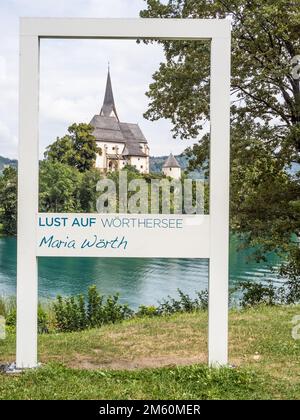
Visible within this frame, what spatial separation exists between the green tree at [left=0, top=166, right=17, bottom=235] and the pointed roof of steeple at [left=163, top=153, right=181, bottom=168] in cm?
711

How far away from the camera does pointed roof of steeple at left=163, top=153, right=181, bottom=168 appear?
530 centimetres

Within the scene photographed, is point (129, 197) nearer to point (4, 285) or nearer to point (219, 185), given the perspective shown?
point (219, 185)

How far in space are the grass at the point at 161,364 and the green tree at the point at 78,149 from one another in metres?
1.69

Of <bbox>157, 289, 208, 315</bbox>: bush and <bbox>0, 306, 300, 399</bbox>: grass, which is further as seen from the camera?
<bbox>157, 289, 208, 315</bbox>: bush

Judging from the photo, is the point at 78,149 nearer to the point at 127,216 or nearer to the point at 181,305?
the point at 127,216

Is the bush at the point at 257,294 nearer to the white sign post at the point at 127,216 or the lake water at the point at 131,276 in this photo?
the lake water at the point at 131,276

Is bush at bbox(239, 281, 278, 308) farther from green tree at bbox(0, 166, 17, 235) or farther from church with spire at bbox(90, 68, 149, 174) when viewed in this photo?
church with spire at bbox(90, 68, 149, 174)

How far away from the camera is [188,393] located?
3.84 metres

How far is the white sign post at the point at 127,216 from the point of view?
14.4ft

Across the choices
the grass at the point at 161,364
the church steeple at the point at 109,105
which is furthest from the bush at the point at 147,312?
the church steeple at the point at 109,105

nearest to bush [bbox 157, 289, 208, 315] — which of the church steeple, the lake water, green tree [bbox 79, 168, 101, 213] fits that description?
the lake water

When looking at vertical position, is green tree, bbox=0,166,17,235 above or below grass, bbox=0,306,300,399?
above
